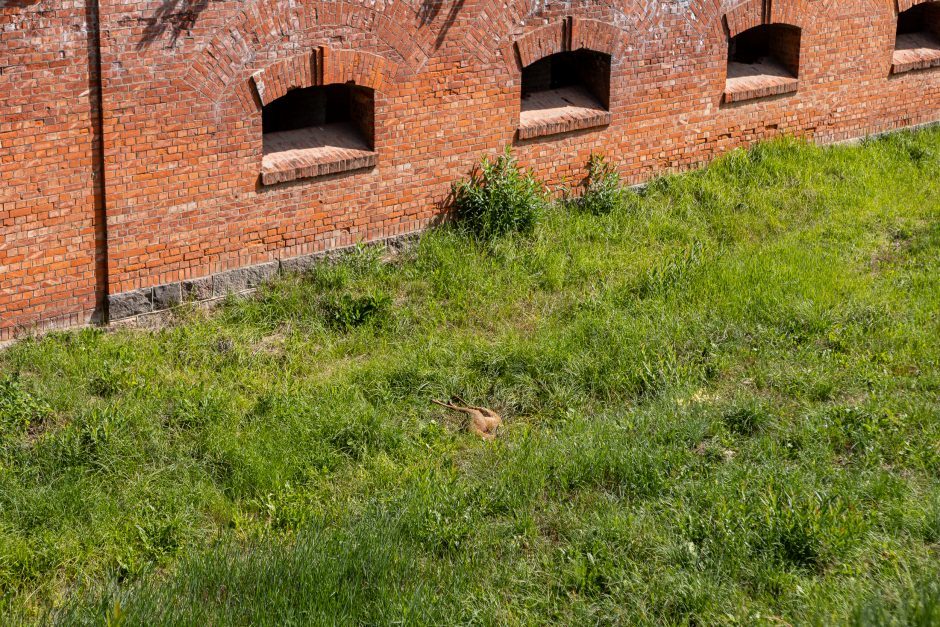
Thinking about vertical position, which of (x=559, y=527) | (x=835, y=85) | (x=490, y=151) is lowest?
(x=559, y=527)

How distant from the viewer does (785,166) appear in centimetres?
1286

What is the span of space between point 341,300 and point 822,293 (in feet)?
13.6

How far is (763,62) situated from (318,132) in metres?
5.95

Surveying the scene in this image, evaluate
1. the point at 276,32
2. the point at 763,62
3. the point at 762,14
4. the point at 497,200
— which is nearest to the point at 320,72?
the point at 276,32

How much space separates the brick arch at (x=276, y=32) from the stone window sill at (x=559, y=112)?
5.52 ft

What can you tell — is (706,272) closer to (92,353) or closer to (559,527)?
(559,527)

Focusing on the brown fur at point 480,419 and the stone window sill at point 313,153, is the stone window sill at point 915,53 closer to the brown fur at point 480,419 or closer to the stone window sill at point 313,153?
the stone window sill at point 313,153

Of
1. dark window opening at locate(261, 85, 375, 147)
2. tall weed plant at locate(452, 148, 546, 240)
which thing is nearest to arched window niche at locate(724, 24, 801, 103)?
tall weed plant at locate(452, 148, 546, 240)

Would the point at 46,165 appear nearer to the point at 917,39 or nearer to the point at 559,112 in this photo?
the point at 559,112

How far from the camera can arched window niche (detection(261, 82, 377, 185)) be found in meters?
10.2

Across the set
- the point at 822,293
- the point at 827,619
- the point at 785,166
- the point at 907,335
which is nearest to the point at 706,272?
the point at 822,293

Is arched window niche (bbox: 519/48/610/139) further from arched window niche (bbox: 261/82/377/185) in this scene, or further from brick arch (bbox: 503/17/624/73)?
arched window niche (bbox: 261/82/377/185)

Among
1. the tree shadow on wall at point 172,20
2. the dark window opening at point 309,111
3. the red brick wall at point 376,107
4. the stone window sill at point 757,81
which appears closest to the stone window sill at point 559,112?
the red brick wall at point 376,107

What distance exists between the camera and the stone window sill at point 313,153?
398 inches
